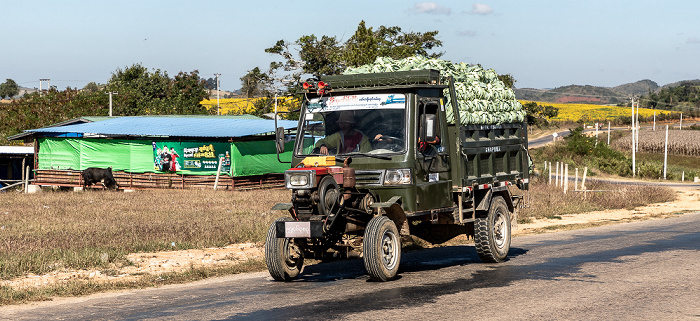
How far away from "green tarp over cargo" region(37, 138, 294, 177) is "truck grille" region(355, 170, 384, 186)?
27.1m

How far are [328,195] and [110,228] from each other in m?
9.37

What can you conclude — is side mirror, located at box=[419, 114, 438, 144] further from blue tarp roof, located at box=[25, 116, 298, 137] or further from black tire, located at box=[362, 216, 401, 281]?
blue tarp roof, located at box=[25, 116, 298, 137]

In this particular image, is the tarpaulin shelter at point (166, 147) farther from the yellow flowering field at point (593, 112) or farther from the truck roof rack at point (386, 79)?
the yellow flowering field at point (593, 112)

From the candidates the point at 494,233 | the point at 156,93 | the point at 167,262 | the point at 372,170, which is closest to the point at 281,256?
the point at 372,170

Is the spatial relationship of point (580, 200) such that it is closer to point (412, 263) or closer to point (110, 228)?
point (412, 263)

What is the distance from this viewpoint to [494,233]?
13.8 m

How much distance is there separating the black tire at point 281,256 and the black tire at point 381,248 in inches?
48.6

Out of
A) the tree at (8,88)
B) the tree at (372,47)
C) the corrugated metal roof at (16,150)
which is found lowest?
the corrugated metal roof at (16,150)

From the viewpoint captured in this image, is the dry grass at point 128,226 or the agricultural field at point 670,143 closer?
the dry grass at point 128,226

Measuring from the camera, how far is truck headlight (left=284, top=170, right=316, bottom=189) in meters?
10.7

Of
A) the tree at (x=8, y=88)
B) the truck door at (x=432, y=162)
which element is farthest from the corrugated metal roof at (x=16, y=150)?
the tree at (x=8, y=88)

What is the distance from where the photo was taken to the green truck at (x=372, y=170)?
1092 cm

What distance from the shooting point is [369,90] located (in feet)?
39.1

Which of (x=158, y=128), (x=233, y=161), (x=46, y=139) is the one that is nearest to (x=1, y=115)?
(x=46, y=139)
